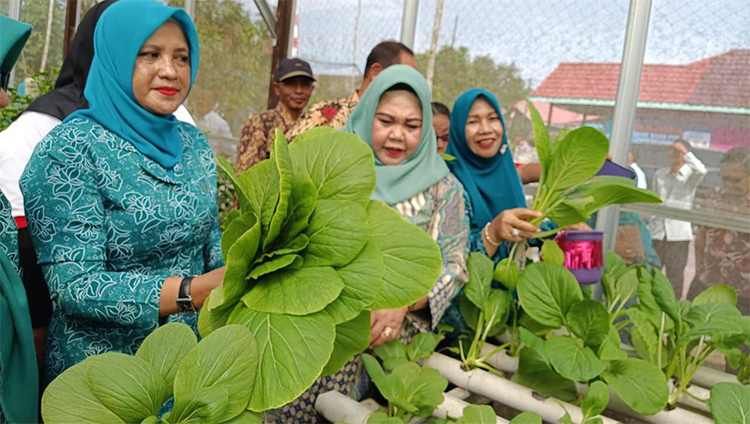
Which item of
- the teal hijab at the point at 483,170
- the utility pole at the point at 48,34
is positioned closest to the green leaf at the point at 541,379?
the teal hijab at the point at 483,170

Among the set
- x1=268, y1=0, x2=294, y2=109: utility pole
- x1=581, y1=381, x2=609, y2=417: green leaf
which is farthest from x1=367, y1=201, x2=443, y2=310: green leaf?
x1=268, y1=0, x2=294, y2=109: utility pole

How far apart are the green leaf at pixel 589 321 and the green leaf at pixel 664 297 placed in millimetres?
148

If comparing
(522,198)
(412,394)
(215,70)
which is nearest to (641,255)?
(522,198)

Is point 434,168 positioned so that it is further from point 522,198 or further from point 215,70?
point 215,70

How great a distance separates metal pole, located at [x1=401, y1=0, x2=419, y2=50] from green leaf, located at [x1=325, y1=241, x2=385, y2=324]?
291cm

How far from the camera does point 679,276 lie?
2412mm

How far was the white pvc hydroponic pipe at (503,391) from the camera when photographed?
989 millimetres

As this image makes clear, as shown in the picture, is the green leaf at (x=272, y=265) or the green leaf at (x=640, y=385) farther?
the green leaf at (x=640, y=385)

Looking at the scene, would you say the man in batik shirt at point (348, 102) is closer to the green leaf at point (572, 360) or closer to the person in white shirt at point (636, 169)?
the person in white shirt at point (636, 169)

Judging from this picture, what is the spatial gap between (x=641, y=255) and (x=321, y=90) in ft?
7.22

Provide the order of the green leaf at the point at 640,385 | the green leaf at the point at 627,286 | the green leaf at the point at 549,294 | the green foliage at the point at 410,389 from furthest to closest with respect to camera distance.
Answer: the green leaf at the point at 627,286 < the green leaf at the point at 549,294 < the green leaf at the point at 640,385 < the green foliage at the point at 410,389

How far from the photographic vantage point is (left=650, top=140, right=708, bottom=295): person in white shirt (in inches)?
94.0

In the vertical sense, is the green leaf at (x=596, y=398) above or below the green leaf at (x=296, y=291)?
below

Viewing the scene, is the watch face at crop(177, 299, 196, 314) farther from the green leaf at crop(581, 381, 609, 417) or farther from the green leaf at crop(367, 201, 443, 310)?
the green leaf at crop(581, 381, 609, 417)
